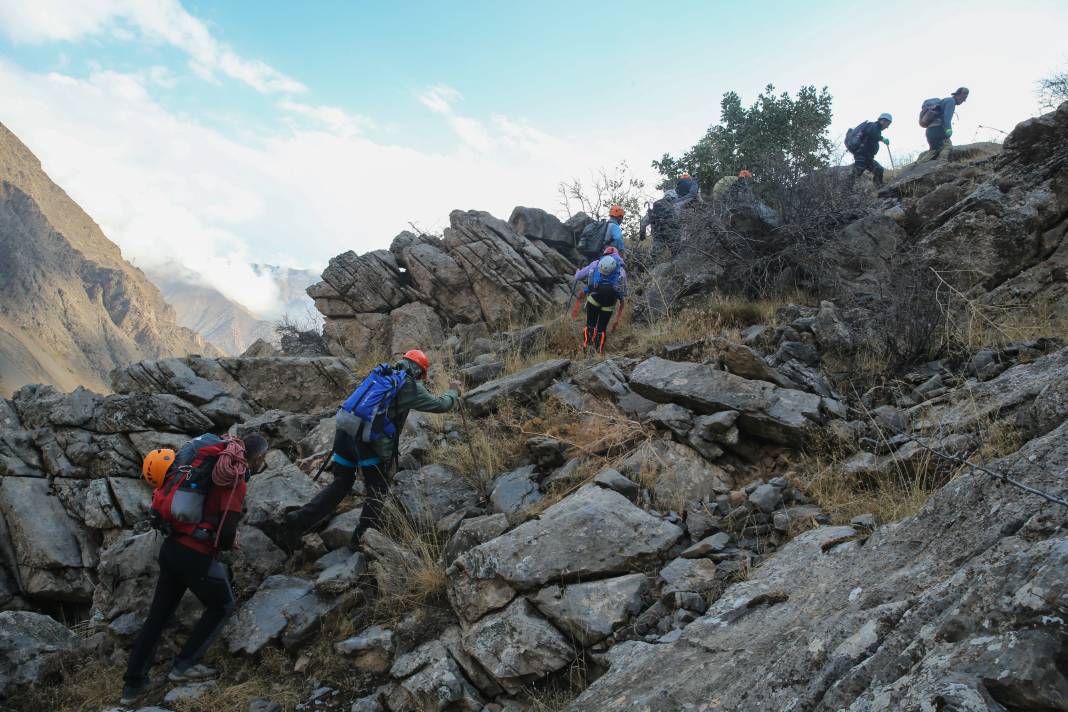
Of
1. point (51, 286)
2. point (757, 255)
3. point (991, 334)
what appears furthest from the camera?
point (51, 286)

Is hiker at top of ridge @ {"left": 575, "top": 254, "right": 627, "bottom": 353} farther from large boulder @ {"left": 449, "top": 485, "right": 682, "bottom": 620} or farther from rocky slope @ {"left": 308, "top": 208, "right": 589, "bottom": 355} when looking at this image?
large boulder @ {"left": 449, "top": 485, "right": 682, "bottom": 620}

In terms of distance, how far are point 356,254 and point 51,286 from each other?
30168 millimetres

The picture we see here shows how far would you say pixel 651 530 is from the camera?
4.98 m

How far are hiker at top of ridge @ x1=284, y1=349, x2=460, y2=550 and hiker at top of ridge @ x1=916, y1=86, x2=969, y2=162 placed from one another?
48.1 feet

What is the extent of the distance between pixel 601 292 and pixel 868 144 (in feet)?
30.4

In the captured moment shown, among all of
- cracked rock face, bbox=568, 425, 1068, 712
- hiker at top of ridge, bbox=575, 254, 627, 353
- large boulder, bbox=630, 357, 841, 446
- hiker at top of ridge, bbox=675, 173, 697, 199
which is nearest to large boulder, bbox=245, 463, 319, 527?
large boulder, bbox=630, 357, 841, 446

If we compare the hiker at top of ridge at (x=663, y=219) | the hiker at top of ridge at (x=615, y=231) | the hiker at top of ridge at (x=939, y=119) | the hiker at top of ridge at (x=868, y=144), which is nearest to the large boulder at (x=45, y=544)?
the hiker at top of ridge at (x=615, y=231)

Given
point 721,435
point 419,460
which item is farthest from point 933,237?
point 419,460

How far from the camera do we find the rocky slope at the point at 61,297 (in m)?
30.0

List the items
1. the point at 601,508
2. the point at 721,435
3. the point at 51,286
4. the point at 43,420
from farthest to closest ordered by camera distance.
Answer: the point at 51,286 → the point at 43,420 → the point at 721,435 → the point at 601,508

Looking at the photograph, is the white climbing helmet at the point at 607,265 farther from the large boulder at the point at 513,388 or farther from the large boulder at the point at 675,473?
the large boulder at the point at 675,473

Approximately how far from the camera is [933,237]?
8.46 meters

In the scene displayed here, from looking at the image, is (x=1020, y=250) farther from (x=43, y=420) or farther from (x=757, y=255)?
(x=43, y=420)

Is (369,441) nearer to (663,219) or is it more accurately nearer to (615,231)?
(615,231)
